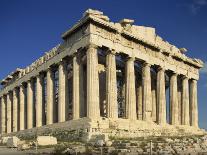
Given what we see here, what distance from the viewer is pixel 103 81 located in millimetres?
50250

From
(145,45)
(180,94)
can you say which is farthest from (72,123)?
(180,94)

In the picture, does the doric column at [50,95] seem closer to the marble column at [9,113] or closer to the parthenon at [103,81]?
the parthenon at [103,81]

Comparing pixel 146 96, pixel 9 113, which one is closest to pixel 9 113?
pixel 9 113

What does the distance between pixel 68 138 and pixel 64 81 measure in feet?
28.2

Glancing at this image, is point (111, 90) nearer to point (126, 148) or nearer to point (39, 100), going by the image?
point (39, 100)

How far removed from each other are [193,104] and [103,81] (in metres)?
14.1

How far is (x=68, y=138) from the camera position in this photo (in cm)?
3800

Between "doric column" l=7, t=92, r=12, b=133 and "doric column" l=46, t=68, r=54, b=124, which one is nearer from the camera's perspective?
"doric column" l=46, t=68, r=54, b=124

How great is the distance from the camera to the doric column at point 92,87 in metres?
37.7

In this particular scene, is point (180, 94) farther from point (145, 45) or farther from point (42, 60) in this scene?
point (42, 60)

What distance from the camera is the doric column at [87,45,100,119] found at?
37688 millimetres

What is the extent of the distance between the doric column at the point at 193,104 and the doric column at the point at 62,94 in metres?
19.9

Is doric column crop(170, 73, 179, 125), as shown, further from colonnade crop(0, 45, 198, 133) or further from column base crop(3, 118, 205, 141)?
column base crop(3, 118, 205, 141)

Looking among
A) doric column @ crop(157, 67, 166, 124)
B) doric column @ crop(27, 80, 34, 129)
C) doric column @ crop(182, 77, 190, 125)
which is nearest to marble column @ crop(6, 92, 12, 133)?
doric column @ crop(27, 80, 34, 129)
